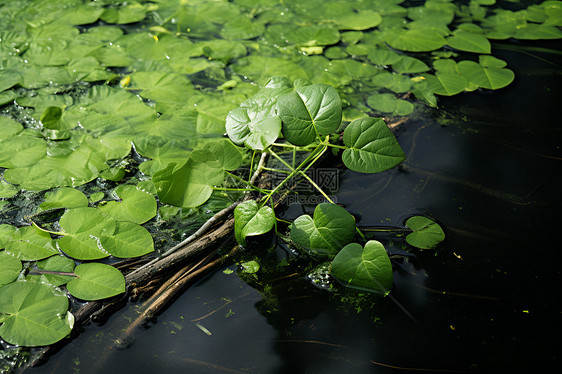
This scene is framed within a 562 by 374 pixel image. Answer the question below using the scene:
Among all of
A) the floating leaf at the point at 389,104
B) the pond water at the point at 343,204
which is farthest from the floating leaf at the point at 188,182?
the floating leaf at the point at 389,104

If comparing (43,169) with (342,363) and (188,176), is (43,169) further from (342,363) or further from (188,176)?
(342,363)

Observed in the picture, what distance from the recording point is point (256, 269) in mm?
1197

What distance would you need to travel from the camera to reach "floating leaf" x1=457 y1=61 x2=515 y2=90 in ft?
6.00

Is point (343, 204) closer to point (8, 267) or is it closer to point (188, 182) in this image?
point (188, 182)

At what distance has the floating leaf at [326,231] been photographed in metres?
1.18

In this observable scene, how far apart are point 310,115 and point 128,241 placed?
66 centimetres

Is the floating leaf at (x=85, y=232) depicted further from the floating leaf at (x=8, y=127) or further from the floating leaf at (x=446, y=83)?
the floating leaf at (x=446, y=83)

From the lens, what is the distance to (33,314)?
1.06 m

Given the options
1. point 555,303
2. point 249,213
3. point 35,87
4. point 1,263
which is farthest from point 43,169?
point 555,303

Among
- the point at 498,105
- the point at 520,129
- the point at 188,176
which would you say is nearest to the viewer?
the point at 188,176

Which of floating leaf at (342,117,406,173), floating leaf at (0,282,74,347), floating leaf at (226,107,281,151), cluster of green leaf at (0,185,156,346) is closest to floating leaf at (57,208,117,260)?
cluster of green leaf at (0,185,156,346)

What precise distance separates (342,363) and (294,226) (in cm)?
39

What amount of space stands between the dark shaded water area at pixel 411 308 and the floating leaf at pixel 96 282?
2.7 inches

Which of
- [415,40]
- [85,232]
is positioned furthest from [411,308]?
[415,40]
